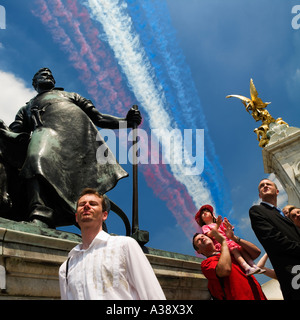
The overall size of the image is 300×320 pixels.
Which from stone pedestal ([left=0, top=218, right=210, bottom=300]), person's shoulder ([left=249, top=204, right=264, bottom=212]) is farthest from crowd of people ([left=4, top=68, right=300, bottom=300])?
stone pedestal ([left=0, top=218, right=210, bottom=300])

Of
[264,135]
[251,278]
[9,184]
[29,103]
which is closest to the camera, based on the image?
[251,278]

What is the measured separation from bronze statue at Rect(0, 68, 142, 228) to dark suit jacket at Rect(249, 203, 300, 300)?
232 cm

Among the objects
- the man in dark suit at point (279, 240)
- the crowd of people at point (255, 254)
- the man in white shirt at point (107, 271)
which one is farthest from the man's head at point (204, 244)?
the man in white shirt at point (107, 271)

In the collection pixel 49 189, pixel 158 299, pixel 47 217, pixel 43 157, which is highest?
pixel 43 157

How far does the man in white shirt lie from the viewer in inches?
78.6

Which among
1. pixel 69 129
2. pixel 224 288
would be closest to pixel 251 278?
pixel 224 288

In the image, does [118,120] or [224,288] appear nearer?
[224,288]

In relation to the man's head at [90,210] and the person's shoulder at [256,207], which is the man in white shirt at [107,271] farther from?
the person's shoulder at [256,207]

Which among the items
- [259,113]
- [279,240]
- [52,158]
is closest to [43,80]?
[52,158]

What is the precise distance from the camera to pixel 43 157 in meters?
4.37

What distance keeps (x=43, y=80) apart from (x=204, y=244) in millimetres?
4051

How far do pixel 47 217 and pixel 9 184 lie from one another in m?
1.00

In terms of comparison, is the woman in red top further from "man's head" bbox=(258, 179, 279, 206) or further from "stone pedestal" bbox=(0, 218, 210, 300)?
"stone pedestal" bbox=(0, 218, 210, 300)

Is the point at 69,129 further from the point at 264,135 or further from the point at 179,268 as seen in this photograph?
the point at 264,135
